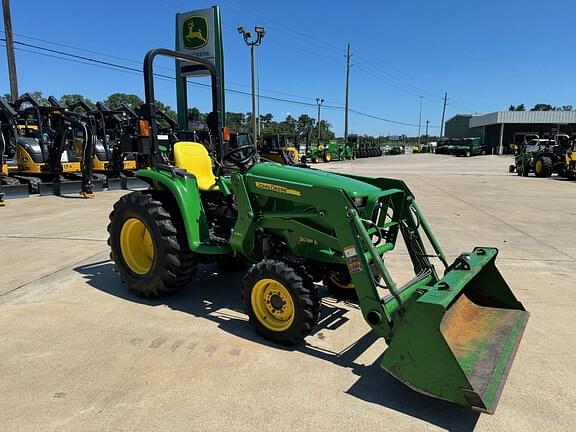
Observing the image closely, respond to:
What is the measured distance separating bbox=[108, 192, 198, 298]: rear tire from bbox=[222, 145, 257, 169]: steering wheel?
2.41 feet

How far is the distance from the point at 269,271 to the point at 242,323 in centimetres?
76

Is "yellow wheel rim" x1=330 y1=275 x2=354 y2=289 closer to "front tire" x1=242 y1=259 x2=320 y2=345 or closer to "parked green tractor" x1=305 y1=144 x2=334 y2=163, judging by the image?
"front tire" x1=242 y1=259 x2=320 y2=345

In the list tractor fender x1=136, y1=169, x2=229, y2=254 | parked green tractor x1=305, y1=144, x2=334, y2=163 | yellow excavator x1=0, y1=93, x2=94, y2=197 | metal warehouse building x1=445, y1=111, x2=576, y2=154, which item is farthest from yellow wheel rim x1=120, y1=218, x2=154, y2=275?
metal warehouse building x1=445, y1=111, x2=576, y2=154

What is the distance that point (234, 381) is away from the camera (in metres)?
2.81

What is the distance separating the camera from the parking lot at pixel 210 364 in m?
2.45


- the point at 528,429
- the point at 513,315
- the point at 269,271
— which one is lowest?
the point at 528,429

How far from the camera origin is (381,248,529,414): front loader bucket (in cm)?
234

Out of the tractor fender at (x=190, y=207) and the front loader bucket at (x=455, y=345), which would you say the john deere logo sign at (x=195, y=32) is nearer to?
the tractor fender at (x=190, y=207)

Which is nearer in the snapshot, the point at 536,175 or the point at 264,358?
the point at 264,358

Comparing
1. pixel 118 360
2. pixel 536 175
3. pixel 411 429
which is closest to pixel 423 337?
pixel 411 429

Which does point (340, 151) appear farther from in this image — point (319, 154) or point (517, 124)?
point (517, 124)

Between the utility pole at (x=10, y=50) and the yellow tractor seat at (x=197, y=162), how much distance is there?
16703 mm

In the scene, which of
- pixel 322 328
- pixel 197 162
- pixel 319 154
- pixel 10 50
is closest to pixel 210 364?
pixel 322 328

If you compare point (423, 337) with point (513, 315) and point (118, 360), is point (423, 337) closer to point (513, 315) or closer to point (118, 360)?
point (513, 315)
